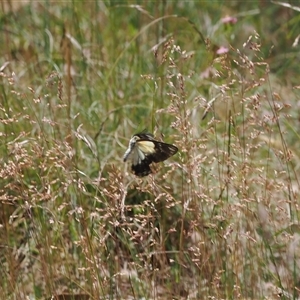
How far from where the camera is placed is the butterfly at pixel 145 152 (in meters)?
1.97

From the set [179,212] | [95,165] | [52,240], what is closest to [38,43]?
[95,165]

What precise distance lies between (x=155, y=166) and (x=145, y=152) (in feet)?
0.28

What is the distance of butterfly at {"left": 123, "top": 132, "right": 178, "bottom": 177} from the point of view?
1.97 metres

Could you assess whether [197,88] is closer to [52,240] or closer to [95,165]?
[95,165]

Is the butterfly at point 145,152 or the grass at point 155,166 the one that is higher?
the butterfly at point 145,152

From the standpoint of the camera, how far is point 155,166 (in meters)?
1.95

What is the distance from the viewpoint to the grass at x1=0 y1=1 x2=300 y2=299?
1966 millimetres

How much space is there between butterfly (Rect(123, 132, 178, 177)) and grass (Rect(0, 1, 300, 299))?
0.15ft

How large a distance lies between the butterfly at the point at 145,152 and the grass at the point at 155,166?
1.8 inches

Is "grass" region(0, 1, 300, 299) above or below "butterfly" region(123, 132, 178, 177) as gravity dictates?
below

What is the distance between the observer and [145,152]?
2.03m

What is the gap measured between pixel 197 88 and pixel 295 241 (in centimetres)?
119

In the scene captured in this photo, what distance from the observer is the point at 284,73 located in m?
3.98

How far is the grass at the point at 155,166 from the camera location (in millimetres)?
1966
